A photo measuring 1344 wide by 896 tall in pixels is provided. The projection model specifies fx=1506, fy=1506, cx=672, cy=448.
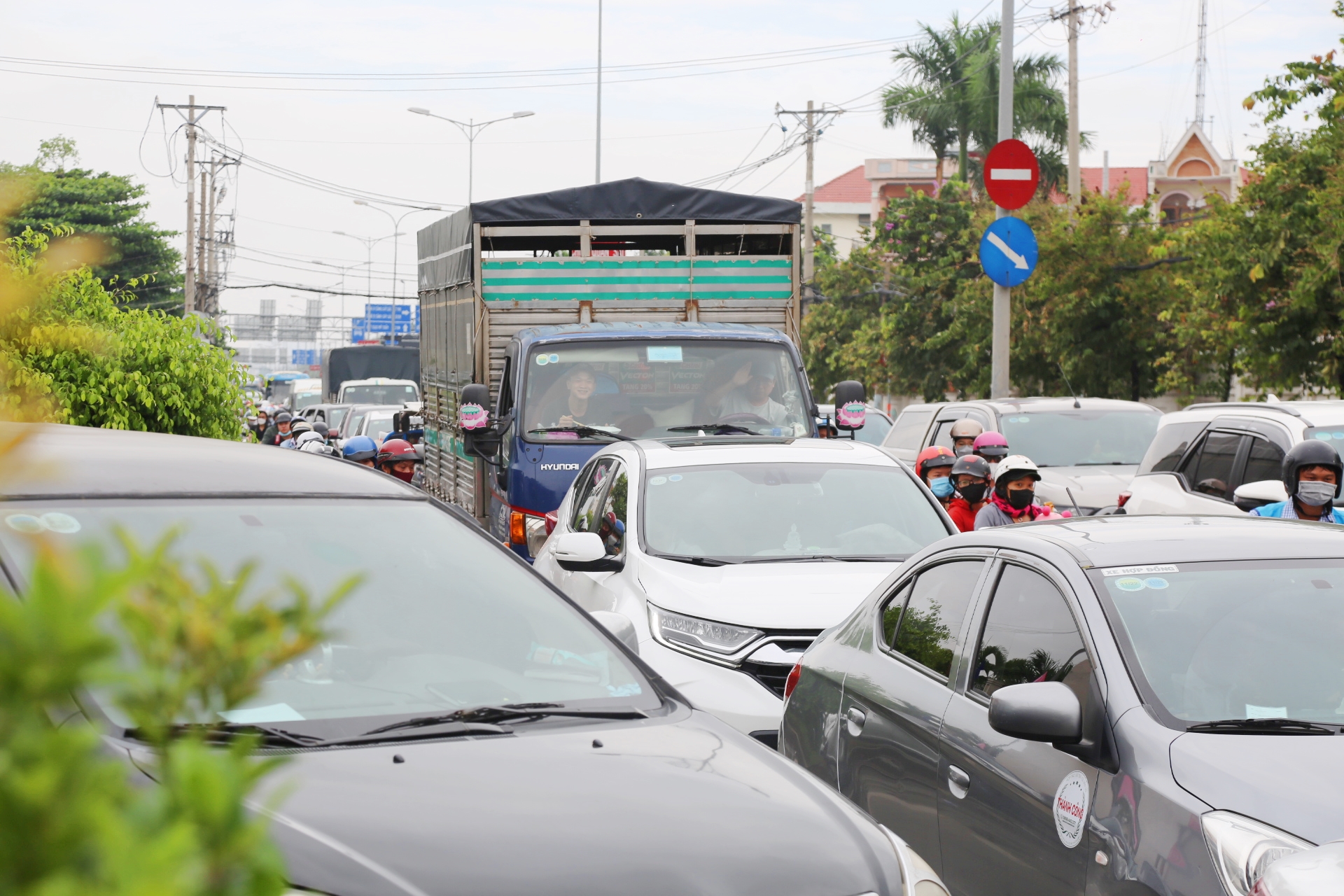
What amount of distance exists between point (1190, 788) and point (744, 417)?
25.5 feet

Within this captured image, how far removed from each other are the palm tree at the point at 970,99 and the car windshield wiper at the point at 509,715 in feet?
138

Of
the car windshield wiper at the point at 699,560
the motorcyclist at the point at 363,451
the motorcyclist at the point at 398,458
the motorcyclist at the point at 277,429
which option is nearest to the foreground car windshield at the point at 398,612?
the car windshield wiper at the point at 699,560

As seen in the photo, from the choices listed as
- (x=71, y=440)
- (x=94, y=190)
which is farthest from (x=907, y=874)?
(x=94, y=190)

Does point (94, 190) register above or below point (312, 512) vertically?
above

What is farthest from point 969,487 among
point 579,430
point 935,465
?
point 579,430

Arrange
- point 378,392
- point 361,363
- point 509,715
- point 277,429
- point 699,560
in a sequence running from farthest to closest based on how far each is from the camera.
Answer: point 361,363 → point 378,392 → point 277,429 → point 699,560 → point 509,715

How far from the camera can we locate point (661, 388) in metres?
11.3

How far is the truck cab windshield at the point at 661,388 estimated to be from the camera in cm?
1109

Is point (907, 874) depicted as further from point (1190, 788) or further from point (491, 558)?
point (491, 558)

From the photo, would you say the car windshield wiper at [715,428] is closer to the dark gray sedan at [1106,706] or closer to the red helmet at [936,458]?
the red helmet at [936,458]

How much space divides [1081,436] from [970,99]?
33313 mm

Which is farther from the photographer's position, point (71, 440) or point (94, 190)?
point (94, 190)

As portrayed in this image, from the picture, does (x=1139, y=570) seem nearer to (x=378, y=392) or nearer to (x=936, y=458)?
(x=936, y=458)

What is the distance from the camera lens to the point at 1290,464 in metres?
7.73
